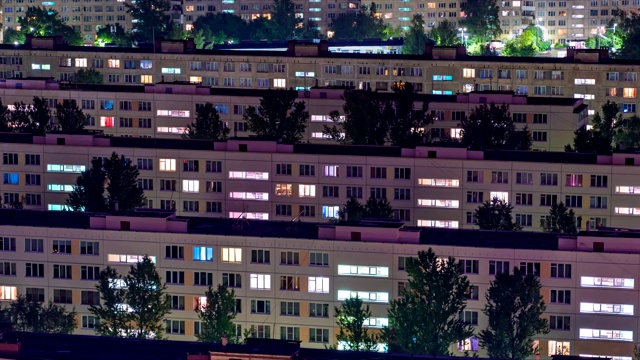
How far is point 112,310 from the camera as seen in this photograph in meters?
136

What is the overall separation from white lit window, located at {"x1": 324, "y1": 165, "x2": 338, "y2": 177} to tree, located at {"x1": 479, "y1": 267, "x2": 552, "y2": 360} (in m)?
48.1

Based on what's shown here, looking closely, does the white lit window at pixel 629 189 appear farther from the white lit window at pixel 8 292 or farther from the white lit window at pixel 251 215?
the white lit window at pixel 8 292

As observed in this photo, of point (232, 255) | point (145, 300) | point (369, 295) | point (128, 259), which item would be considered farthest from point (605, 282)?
point (128, 259)

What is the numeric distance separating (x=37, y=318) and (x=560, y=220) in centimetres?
4888

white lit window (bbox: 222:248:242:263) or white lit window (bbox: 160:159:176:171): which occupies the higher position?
white lit window (bbox: 160:159:176:171)

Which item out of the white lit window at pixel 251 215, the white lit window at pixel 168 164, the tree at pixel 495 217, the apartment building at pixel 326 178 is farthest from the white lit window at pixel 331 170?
the tree at pixel 495 217

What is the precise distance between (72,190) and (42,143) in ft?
20.4

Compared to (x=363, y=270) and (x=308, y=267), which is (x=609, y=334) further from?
(x=308, y=267)

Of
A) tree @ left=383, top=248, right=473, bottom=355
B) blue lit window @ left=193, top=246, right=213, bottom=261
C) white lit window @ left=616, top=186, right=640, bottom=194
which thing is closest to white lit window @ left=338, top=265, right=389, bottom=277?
tree @ left=383, top=248, right=473, bottom=355

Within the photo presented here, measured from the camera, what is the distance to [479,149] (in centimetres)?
17788

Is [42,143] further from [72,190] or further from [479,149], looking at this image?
[479,149]

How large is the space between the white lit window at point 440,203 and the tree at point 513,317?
1727 inches

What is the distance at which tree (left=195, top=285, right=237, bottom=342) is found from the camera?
5261 inches

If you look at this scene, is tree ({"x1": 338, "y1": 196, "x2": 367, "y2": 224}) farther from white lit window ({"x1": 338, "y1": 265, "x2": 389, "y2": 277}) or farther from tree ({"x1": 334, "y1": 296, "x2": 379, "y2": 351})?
tree ({"x1": 334, "y1": 296, "x2": 379, "y2": 351})
